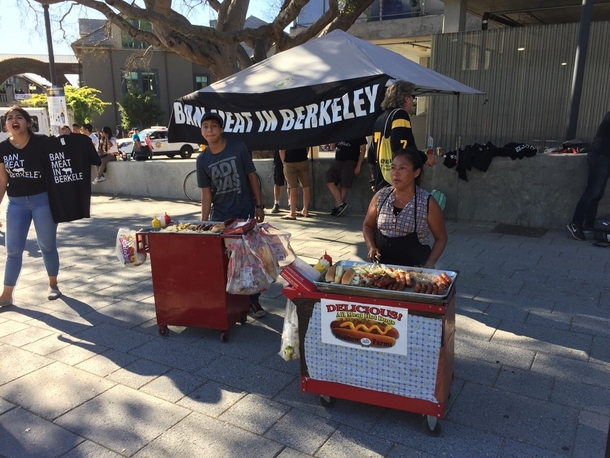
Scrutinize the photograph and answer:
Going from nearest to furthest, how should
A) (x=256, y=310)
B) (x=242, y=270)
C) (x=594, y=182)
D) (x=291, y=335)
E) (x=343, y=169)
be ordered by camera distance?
(x=291, y=335)
(x=242, y=270)
(x=256, y=310)
(x=594, y=182)
(x=343, y=169)

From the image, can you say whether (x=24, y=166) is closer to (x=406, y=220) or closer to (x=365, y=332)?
(x=406, y=220)

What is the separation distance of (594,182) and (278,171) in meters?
5.15

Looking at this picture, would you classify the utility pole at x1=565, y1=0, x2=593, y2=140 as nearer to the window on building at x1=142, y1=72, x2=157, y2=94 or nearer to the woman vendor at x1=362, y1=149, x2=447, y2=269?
the woman vendor at x1=362, y1=149, x2=447, y2=269

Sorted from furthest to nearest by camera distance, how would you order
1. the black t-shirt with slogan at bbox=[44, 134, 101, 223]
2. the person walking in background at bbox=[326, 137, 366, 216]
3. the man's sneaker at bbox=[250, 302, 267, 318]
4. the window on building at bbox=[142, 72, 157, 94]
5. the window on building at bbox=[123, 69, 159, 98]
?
the window on building at bbox=[142, 72, 157, 94], the window on building at bbox=[123, 69, 159, 98], the person walking in background at bbox=[326, 137, 366, 216], the black t-shirt with slogan at bbox=[44, 134, 101, 223], the man's sneaker at bbox=[250, 302, 267, 318]

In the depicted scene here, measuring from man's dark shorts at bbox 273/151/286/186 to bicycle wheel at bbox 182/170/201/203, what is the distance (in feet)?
8.08

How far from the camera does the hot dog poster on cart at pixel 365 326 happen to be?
2633 mm

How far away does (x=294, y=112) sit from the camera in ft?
19.8

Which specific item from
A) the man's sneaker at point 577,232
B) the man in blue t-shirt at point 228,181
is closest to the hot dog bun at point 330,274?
the man in blue t-shirt at point 228,181

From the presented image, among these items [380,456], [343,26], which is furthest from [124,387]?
[343,26]

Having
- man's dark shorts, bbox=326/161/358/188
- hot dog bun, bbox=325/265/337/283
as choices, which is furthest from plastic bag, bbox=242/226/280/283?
man's dark shorts, bbox=326/161/358/188

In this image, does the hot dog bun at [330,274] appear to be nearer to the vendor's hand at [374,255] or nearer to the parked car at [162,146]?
the vendor's hand at [374,255]

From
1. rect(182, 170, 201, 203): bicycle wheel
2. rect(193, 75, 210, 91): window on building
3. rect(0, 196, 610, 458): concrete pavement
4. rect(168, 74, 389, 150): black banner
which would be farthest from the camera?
rect(193, 75, 210, 91): window on building

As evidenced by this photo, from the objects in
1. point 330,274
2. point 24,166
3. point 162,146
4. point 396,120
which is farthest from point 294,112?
point 162,146

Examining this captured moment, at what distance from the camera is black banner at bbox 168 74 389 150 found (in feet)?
18.1
